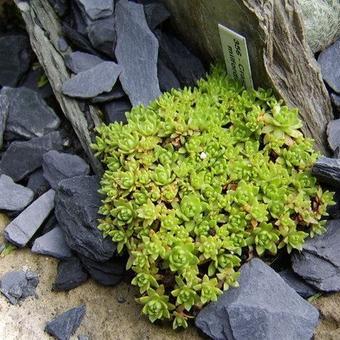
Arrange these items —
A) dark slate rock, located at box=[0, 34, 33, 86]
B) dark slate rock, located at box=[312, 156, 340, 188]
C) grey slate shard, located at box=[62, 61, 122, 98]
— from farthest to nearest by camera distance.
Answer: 1. dark slate rock, located at box=[0, 34, 33, 86]
2. grey slate shard, located at box=[62, 61, 122, 98]
3. dark slate rock, located at box=[312, 156, 340, 188]

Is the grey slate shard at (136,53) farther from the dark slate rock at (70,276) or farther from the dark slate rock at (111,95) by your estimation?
the dark slate rock at (70,276)

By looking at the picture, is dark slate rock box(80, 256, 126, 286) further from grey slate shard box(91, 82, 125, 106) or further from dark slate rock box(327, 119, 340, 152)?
dark slate rock box(327, 119, 340, 152)

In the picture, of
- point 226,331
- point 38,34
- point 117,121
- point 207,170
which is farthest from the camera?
point 38,34

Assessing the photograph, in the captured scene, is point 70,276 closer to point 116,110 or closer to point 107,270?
point 107,270

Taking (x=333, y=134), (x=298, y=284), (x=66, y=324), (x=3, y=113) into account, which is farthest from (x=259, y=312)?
(x=3, y=113)

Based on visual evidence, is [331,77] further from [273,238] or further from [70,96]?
[70,96]

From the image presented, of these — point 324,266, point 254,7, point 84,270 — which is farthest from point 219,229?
point 254,7

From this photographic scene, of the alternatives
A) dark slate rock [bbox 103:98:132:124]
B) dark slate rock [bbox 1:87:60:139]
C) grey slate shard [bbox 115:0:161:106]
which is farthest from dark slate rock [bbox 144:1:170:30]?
dark slate rock [bbox 1:87:60:139]
